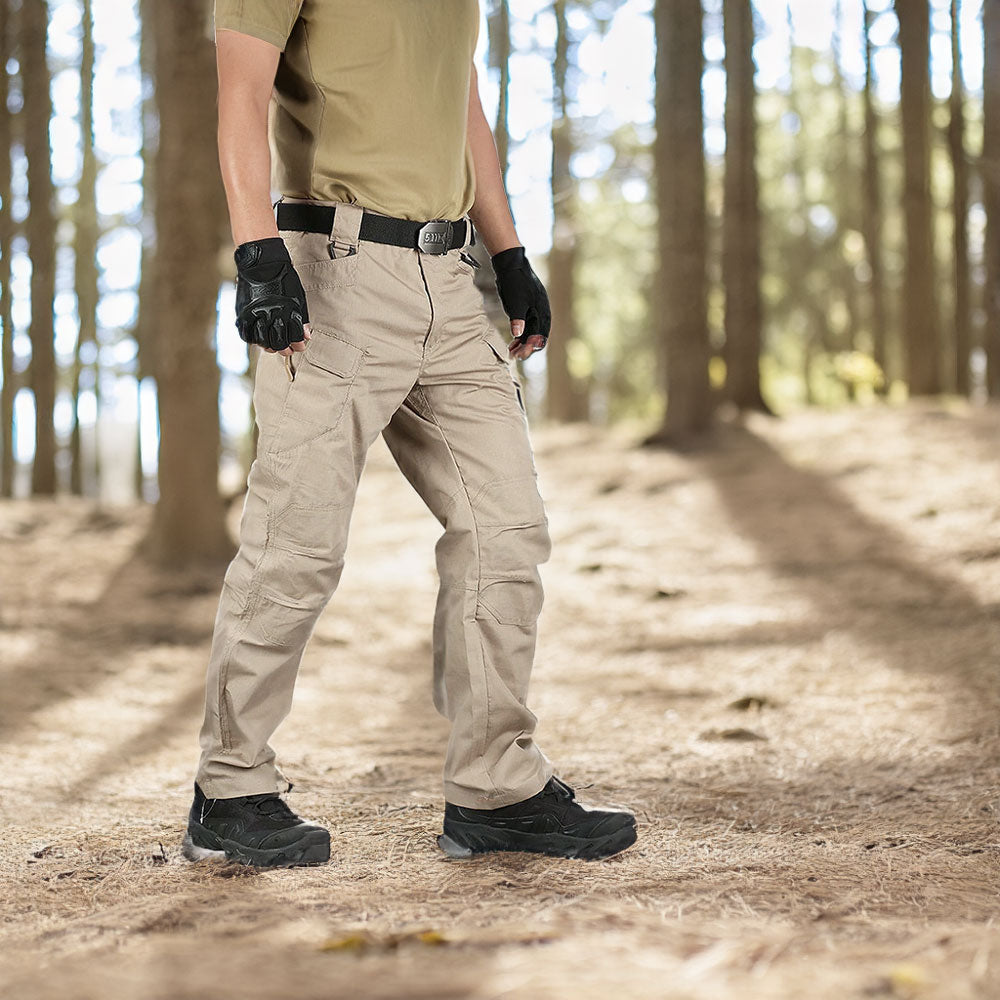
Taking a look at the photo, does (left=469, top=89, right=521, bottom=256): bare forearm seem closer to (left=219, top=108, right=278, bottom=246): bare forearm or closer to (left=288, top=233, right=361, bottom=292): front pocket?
(left=288, top=233, right=361, bottom=292): front pocket

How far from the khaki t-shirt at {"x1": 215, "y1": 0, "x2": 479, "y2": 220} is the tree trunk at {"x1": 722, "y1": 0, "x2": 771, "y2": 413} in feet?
31.3

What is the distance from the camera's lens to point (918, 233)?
12469mm

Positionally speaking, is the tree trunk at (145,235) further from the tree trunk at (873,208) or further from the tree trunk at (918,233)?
the tree trunk at (873,208)

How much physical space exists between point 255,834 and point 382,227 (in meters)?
1.49

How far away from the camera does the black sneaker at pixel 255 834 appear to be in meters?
2.79

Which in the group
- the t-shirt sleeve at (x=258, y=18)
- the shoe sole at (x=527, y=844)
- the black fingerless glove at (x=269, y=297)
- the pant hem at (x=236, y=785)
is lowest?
the shoe sole at (x=527, y=844)

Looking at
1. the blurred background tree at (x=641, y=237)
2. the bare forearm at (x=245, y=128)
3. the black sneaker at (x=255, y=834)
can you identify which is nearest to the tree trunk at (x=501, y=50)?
the blurred background tree at (x=641, y=237)

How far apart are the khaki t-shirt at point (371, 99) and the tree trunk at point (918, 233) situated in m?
→ 10.5

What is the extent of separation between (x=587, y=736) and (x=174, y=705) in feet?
7.24

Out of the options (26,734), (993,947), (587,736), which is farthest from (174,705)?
(993,947)

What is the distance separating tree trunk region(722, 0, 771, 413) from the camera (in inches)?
477

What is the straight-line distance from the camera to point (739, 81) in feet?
39.9

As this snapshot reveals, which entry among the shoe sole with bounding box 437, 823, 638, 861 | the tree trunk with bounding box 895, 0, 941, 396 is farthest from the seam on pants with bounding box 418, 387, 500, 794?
the tree trunk with bounding box 895, 0, 941, 396

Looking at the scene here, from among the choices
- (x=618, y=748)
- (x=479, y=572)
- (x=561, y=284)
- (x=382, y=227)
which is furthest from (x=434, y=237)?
(x=561, y=284)
